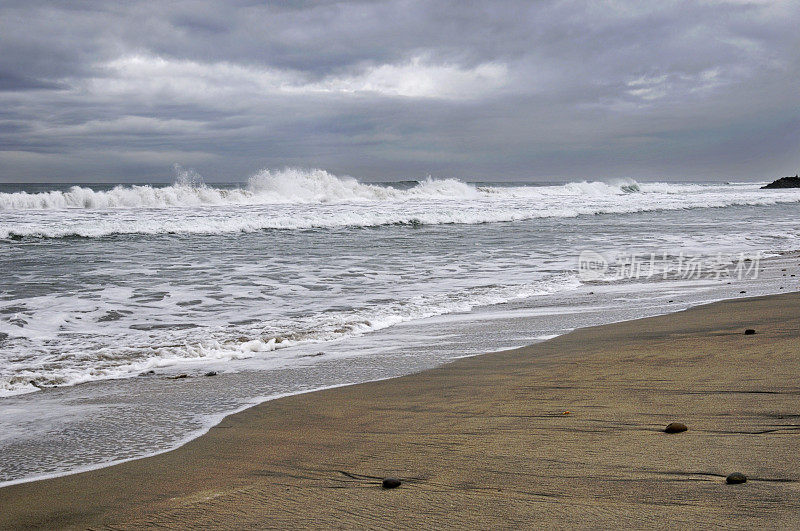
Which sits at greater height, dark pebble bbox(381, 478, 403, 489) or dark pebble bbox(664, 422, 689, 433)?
dark pebble bbox(664, 422, 689, 433)

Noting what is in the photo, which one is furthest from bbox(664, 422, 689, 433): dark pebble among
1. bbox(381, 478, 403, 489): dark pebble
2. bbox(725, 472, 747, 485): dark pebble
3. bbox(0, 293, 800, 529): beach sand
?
bbox(381, 478, 403, 489): dark pebble

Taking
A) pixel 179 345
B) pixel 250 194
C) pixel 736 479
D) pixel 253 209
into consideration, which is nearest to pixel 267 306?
pixel 179 345

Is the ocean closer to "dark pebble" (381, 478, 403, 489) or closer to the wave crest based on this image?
"dark pebble" (381, 478, 403, 489)

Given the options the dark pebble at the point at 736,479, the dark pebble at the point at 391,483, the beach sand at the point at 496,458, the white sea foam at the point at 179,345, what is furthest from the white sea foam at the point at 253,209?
the dark pebble at the point at 736,479

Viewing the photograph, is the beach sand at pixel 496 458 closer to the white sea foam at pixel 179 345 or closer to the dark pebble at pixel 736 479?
the dark pebble at pixel 736 479

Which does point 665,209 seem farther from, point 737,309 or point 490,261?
point 737,309

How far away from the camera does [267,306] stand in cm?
727

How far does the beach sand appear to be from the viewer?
72.8 inches

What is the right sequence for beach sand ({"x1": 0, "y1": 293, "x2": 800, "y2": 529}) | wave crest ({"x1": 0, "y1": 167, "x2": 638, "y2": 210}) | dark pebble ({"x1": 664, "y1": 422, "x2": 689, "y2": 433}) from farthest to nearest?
1. wave crest ({"x1": 0, "y1": 167, "x2": 638, "y2": 210})
2. dark pebble ({"x1": 664, "y1": 422, "x2": 689, "y2": 433})
3. beach sand ({"x1": 0, "y1": 293, "x2": 800, "y2": 529})

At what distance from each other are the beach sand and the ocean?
430 millimetres

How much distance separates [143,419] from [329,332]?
2.53 meters

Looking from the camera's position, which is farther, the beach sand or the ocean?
the ocean

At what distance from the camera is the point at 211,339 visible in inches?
222

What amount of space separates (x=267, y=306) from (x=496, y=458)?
524cm
